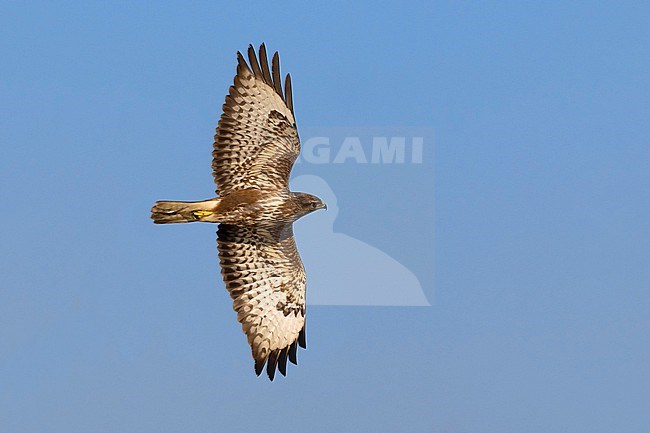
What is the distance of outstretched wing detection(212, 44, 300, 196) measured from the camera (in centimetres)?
821

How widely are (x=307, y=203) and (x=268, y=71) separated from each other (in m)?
1.03

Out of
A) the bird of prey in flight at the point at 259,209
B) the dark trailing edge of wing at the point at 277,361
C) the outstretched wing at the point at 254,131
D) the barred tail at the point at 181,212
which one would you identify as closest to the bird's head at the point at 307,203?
the bird of prey in flight at the point at 259,209

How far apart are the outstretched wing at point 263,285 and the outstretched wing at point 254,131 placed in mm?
376

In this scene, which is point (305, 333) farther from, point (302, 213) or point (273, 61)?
point (273, 61)

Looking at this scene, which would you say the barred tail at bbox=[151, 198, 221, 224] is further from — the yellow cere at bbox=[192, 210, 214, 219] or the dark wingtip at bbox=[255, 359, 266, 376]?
the dark wingtip at bbox=[255, 359, 266, 376]

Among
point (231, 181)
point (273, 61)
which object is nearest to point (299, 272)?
point (231, 181)

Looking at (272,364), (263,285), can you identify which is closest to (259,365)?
(272,364)

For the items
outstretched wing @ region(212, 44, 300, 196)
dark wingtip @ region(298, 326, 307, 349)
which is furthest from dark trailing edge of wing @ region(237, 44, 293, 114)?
dark wingtip @ region(298, 326, 307, 349)

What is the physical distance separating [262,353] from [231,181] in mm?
1334

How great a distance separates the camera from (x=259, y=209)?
812 centimetres

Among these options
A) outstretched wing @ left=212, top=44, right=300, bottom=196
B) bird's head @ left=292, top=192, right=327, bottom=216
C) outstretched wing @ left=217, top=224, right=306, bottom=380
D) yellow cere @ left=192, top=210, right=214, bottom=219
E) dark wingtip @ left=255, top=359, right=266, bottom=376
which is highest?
outstretched wing @ left=212, top=44, right=300, bottom=196

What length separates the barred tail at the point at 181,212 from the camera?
784 centimetres

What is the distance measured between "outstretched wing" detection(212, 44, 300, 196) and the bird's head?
0.19 meters

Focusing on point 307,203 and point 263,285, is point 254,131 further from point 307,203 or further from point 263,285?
point 263,285
